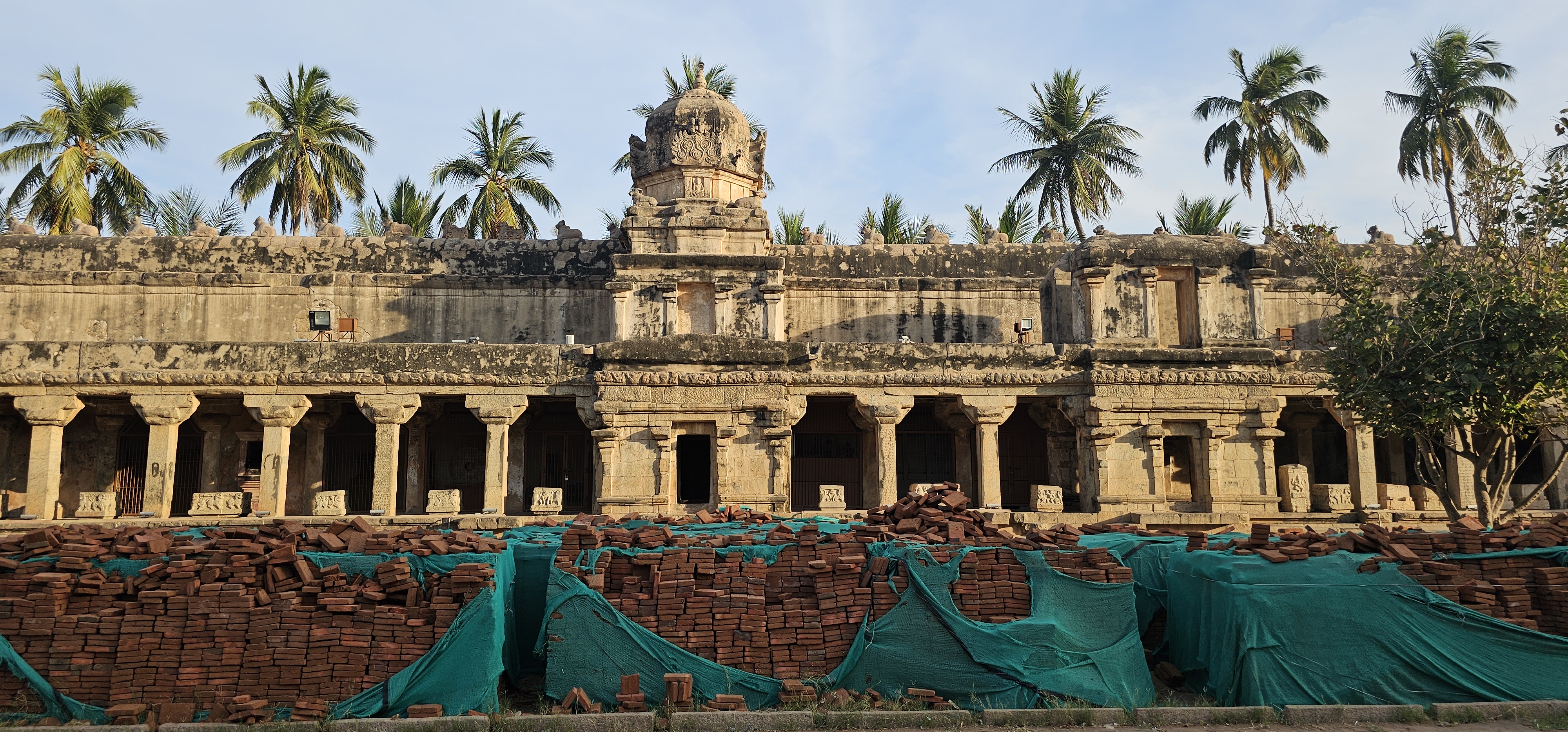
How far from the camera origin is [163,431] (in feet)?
60.1

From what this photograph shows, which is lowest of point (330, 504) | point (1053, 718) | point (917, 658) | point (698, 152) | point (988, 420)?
point (1053, 718)

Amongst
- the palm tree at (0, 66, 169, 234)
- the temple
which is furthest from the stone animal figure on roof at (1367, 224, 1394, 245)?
the palm tree at (0, 66, 169, 234)

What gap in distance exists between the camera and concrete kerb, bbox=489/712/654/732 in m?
8.51

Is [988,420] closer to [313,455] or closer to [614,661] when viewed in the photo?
[614,661]

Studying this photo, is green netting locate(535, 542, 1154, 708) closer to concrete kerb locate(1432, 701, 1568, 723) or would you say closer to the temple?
concrete kerb locate(1432, 701, 1568, 723)

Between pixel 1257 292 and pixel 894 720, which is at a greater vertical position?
pixel 1257 292

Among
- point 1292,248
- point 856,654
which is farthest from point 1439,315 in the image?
point 856,654

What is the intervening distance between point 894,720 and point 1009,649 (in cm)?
129

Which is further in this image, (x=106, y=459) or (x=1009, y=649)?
(x=106, y=459)

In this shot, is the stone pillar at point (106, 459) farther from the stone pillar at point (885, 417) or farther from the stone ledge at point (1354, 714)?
the stone ledge at point (1354, 714)

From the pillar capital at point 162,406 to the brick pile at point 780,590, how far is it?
39.1 ft

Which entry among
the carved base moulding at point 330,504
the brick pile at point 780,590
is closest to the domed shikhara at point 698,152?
the carved base moulding at point 330,504

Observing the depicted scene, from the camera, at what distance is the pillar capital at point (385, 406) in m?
18.5

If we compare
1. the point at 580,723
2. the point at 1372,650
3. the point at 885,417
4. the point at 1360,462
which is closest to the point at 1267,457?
the point at 1360,462
